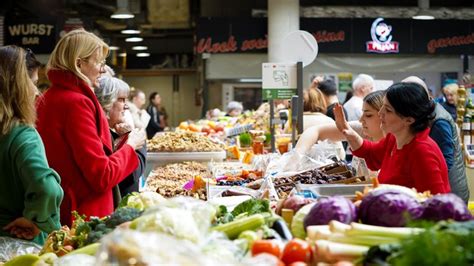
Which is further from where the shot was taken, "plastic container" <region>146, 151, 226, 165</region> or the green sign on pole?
"plastic container" <region>146, 151, 226, 165</region>

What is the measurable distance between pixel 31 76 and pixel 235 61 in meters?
13.8

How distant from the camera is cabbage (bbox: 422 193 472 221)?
2.47 meters

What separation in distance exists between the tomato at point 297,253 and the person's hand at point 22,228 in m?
1.82

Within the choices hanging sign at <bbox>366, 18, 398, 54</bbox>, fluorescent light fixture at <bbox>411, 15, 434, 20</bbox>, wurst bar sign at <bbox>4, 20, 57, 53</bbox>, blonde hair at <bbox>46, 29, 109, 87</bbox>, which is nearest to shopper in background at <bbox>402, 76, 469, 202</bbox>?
blonde hair at <bbox>46, 29, 109, 87</bbox>

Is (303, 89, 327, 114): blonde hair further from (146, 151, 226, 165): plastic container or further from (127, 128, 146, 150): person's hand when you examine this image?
(127, 128, 146, 150): person's hand

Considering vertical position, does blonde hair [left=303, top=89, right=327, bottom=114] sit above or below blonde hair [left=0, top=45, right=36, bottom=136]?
below

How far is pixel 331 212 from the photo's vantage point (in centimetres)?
262

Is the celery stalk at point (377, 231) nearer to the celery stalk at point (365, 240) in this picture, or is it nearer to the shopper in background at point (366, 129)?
the celery stalk at point (365, 240)

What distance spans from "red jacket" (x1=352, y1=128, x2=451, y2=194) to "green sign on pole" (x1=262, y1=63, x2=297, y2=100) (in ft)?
8.09

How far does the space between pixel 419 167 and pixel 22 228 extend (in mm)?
1973

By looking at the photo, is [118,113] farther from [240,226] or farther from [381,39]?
[381,39]

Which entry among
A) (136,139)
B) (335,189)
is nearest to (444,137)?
(335,189)

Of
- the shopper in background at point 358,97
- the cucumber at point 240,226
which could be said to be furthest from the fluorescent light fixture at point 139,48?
the cucumber at point 240,226

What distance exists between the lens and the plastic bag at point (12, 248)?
3.78m
